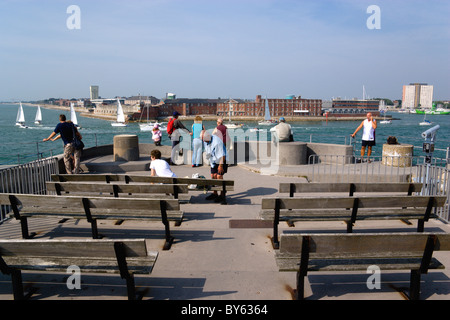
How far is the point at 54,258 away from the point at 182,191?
2.94 meters

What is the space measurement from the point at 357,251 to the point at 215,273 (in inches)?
67.8

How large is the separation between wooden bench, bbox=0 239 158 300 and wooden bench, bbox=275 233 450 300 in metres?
1.42

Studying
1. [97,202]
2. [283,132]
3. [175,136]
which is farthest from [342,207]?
[175,136]

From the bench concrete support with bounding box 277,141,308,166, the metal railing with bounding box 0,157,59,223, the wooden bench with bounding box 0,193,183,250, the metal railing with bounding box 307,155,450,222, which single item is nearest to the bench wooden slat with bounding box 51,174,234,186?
the metal railing with bounding box 0,157,59,223

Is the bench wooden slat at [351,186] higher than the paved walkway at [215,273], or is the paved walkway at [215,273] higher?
the bench wooden slat at [351,186]

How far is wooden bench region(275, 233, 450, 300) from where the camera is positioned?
3.85 meters

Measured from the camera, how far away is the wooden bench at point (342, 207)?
5289mm

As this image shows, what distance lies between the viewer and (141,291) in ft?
13.9

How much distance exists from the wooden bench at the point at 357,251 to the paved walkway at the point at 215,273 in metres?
0.45

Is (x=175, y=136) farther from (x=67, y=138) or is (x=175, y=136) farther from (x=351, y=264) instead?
(x=351, y=264)

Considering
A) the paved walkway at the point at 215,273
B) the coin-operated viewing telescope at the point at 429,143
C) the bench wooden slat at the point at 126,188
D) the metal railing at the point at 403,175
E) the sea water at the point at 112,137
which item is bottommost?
the sea water at the point at 112,137

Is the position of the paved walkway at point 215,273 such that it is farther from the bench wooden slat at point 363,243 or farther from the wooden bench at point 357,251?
the bench wooden slat at point 363,243

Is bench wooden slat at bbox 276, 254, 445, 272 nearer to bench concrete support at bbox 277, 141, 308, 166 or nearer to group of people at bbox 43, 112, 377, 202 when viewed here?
group of people at bbox 43, 112, 377, 202

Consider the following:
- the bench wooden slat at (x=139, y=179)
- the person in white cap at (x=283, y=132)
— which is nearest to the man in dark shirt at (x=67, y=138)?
the bench wooden slat at (x=139, y=179)
